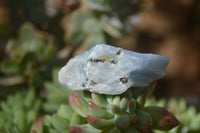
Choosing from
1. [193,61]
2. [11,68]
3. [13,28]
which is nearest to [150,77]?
[11,68]

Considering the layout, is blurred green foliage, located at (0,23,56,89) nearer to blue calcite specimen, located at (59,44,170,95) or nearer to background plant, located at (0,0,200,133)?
background plant, located at (0,0,200,133)

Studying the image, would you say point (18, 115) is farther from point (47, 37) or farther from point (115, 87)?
point (47, 37)

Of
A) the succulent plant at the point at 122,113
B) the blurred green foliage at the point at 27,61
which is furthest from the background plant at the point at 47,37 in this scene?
the succulent plant at the point at 122,113

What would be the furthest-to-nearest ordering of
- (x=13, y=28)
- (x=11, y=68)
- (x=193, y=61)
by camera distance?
1. (x=193, y=61)
2. (x=13, y=28)
3. (x=11, y=68)

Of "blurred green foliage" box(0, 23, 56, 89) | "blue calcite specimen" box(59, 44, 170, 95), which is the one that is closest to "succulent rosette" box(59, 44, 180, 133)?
"blue calcite specimen" box(59, 44, 170, 95)

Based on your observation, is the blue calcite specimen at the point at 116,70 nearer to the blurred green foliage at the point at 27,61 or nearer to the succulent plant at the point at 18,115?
the succulent plant at the point at 18,115

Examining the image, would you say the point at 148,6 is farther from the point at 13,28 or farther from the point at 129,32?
the point at 13,28
